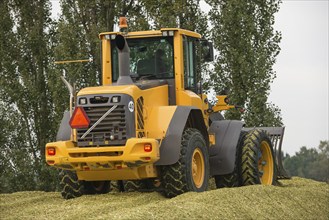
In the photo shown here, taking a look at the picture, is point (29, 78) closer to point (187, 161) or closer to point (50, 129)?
point (50, 129)

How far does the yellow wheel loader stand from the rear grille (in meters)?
0.02

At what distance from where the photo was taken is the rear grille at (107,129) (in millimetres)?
13891

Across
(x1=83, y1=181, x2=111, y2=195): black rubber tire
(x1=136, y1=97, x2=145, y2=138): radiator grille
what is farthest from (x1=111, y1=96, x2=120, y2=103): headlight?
(x1=83, y1=181, x2=111, y2=195): black rubber tire

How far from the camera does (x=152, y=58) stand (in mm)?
15531

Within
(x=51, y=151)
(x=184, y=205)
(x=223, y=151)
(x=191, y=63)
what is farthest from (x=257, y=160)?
(x=184, y=205)

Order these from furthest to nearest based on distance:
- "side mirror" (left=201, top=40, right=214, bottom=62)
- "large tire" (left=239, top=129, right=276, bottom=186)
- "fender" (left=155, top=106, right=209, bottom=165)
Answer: "large tire" (left=239, top=129, right=276, bottom=186) → "side mirror" (left=201, top=40, right=214, bottom=62) → "fender" (left=155, top=106, right=209, bottom=165)

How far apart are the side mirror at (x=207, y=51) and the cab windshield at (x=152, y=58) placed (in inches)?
28.9

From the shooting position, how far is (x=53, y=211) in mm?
12727

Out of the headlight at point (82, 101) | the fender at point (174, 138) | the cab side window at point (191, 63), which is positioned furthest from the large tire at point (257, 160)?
the headlight at point (82, 101)

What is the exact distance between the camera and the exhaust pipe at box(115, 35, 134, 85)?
1475 centimetres

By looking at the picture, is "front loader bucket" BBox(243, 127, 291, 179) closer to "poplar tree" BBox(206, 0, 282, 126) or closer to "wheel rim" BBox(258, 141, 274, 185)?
"wheel rim" BBox(258, 141, 274, 185)

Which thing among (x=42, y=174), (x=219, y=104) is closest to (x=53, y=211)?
(x=219, y=104)

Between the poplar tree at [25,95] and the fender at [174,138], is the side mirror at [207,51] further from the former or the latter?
the poplar tree at [25,95]

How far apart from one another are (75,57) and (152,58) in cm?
1244
